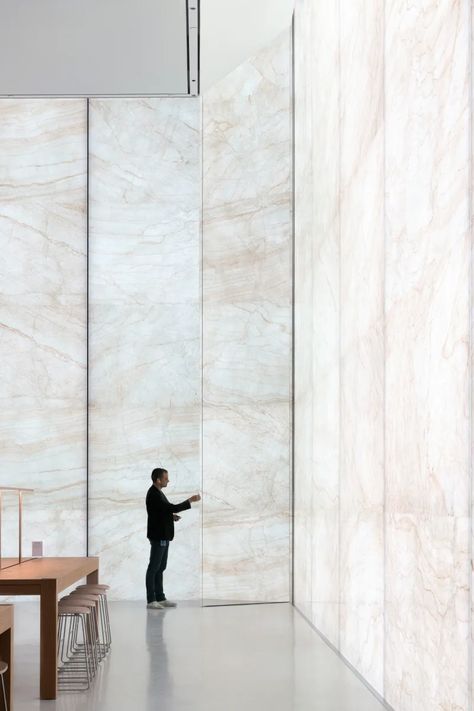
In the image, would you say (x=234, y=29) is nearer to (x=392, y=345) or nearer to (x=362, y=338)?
(x=362, y=338)

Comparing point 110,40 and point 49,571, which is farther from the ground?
point 110,40

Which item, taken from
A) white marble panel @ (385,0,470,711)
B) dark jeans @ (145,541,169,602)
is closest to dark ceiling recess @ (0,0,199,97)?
white marble panel @ (385,0,470,711)

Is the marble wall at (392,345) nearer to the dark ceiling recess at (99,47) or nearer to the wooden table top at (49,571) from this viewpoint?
the dark ceiling recess at (99,47)

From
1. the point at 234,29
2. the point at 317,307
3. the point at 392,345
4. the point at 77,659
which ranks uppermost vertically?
the point at 234,29

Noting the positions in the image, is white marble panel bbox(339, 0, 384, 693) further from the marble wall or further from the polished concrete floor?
the polished concrete floor

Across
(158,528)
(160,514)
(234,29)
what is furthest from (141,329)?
(234,29)

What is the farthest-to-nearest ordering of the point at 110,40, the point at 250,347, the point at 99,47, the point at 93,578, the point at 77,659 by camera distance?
the point at 250,347 → the point at 93,578 → the point at 99,47 → the point at 110,40 → the point at 77,659

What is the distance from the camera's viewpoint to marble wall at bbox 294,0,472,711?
4527mm

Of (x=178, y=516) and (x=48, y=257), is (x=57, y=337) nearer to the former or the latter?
(x=48, y=257)

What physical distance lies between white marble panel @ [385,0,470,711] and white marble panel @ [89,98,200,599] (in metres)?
5.54

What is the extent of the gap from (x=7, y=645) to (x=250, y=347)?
17.8 ft

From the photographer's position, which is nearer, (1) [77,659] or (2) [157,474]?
(1) [77,659]

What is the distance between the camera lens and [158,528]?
1031cm

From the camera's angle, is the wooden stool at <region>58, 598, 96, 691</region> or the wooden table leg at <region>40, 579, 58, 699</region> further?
the wooden stool at <region>58, 598, 96, 691</region>
